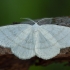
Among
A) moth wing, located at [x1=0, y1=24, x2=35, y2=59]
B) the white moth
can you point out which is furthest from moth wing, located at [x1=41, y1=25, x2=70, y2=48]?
moth wing, located at [x1=0, y1=24, x2=35, y2=59]

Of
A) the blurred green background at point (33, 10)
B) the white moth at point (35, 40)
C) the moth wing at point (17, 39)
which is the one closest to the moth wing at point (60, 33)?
the white moth at point (35, 40)

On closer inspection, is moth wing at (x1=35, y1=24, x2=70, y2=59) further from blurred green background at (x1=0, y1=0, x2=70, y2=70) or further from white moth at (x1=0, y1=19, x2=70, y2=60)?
blurred green background at (x1=0, y1=0, x2=70, y2=70)

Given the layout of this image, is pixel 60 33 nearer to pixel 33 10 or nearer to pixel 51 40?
pixel 51 40

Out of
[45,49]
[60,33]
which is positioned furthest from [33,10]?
[45,49]

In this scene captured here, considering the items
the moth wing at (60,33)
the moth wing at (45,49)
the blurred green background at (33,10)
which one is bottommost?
the blurred green background at (33,10)

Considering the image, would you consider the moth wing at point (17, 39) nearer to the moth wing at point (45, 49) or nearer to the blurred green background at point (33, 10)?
the moth wing at point (45, 49)

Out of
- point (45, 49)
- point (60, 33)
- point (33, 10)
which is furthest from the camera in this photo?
point (33, 10)

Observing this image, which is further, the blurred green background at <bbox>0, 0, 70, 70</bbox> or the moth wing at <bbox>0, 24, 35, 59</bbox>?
the blurred green background at <bbox>0, 0, 70, 70</bbox>
